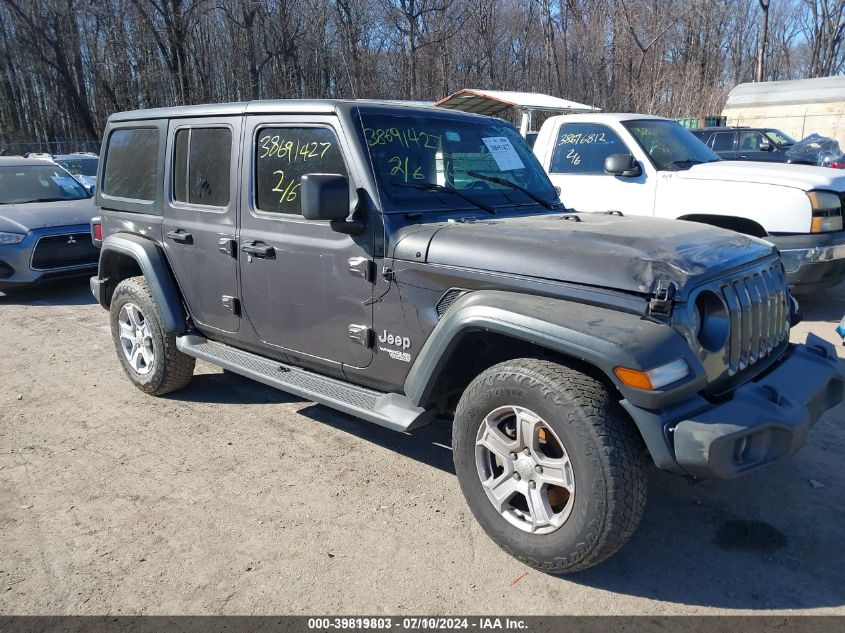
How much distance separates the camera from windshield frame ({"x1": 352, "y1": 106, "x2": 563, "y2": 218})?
3490mm

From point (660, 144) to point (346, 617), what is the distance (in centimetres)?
631

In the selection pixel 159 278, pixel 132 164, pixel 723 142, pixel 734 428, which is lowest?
pixel 734 428

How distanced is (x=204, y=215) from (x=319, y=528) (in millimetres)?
2232

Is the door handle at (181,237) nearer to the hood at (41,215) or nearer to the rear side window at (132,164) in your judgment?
the rear side window at (132,164)

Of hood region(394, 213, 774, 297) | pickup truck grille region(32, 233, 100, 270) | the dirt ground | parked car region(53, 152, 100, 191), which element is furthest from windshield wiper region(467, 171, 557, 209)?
parked car region(53, 152, 100, 191)

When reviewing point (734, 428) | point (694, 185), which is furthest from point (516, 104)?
point (734, 428)

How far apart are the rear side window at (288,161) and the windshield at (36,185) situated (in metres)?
6.83

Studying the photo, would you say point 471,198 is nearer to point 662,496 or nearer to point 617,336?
point 617,336

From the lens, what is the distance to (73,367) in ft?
18.9

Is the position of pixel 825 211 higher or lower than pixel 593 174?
lower

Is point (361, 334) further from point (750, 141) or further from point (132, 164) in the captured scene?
point (750, 141)

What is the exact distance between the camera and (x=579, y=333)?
2605mm

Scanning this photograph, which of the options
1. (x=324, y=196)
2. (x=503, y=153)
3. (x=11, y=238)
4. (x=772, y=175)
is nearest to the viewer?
(x=324, y=196)

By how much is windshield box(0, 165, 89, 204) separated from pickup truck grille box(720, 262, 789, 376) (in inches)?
366
